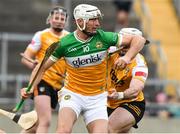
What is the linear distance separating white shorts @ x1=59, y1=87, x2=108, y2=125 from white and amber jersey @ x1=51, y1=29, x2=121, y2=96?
0.21ft

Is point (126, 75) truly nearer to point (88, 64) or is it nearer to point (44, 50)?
point (88, 64)

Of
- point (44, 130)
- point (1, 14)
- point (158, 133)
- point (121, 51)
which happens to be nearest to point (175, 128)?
point (158, 133)

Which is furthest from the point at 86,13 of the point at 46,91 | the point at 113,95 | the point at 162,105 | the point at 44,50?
the point at 162,105

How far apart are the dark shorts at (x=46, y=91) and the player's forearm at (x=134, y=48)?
8.50 feet

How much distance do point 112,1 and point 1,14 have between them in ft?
9.40

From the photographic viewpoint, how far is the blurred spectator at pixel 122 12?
2034 centimetres

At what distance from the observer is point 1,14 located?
21531mm

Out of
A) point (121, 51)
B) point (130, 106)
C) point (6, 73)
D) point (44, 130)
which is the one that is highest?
point (121, 51)

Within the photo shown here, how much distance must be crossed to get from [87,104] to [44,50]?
104 inches

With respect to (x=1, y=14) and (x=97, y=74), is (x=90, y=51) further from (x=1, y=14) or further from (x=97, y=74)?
(x=1, y=14)

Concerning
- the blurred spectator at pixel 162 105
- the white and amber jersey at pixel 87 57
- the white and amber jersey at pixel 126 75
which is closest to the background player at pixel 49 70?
the white and amber jersey at pixel 126 75

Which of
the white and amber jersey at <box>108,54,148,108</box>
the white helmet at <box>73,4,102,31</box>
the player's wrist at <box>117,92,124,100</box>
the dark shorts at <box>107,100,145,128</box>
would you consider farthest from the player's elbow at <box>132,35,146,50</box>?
the dark shorts at <box>107,100,145,128</box>

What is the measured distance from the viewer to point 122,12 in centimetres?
2053

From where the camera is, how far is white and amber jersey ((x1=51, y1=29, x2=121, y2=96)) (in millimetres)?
10172
